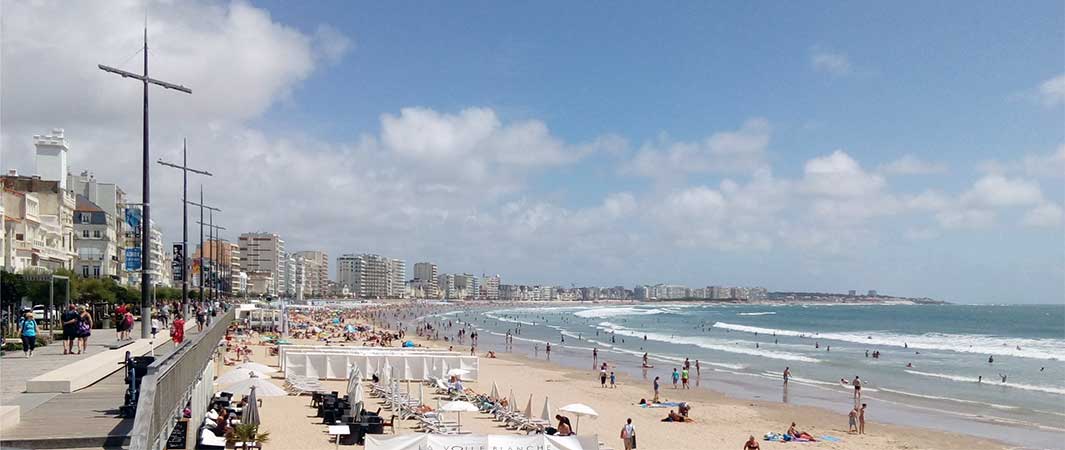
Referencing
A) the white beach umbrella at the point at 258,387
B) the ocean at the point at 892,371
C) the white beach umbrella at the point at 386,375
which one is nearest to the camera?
the white beach umbrella at the point at 258,387

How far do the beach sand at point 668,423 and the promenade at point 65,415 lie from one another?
15.3 ft

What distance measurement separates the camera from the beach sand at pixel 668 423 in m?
Answer: 19.5

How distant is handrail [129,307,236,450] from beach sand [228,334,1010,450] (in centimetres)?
605

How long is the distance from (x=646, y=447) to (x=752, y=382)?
60.3 feet

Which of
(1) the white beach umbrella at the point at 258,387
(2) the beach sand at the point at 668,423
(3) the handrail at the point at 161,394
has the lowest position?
(2) the beach sand at the point at 668,423

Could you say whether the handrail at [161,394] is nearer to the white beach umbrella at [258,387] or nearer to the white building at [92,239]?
the white beach umbrella at [258,387]

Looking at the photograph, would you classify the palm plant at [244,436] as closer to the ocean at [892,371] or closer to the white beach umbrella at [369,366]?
the white beach umbrella at [369,366]

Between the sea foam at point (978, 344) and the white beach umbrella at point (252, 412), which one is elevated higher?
the white beach umbrella at point (252, 412)

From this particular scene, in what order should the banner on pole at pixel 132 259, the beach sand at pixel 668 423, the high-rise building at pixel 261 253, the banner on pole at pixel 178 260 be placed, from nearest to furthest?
the beach sand at pixel 668 423 → the banner on pole at pixel 132 259 → the banner on pole at pixel 178 260 → the high-rise building at pixel 261 253

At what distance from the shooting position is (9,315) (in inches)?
1028

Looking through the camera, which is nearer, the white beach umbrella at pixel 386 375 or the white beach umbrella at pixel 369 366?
the white beach umbrella at pixel 386 375

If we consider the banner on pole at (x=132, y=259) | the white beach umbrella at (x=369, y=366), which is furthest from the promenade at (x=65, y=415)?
the white beach umbrella at (x=369, y=366)

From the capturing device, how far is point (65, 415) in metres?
9.41

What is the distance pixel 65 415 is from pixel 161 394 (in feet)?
7.06
